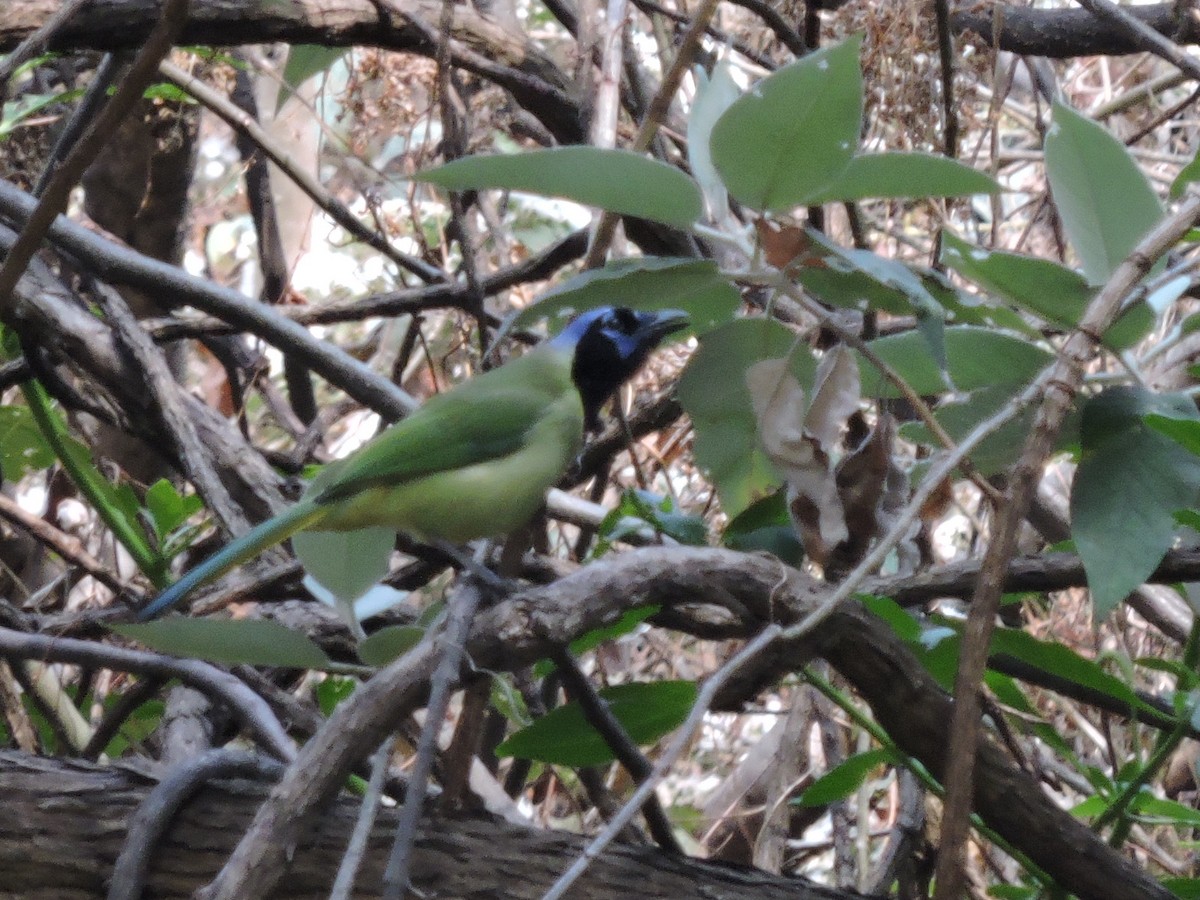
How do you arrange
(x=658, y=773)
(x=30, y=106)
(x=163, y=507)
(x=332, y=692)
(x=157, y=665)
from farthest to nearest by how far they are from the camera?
(x=30, y=106), (x=163, y=507), (x=332, y=692), (x=157, y=665), (x=658, y=773)

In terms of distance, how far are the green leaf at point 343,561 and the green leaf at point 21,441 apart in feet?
4.84

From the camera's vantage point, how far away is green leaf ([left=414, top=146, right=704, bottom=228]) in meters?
1.44

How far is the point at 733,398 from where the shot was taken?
183 cm

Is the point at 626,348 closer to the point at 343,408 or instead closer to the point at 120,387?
the point at 120,387

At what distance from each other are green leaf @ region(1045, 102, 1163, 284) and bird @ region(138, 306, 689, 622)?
2.28ft

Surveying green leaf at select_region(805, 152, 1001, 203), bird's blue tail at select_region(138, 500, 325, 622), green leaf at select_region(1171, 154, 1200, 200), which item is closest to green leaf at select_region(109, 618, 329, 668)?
bird's blue tail at select_region(138, 500, 325, 622)

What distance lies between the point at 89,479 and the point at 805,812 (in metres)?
1.83

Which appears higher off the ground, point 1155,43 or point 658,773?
point 1155,43

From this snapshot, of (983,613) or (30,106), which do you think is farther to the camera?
(30,106)

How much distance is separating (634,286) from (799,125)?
29 cm

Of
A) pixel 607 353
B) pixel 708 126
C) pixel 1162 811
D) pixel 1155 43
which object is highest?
pixel 1155 43

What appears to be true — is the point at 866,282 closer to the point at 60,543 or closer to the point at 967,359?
the point at 967,359

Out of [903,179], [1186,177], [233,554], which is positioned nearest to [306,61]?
[233,554]

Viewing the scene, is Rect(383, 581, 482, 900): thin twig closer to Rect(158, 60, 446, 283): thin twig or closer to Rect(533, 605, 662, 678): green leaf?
Rect(533, 605, 662, 678): green leaf
